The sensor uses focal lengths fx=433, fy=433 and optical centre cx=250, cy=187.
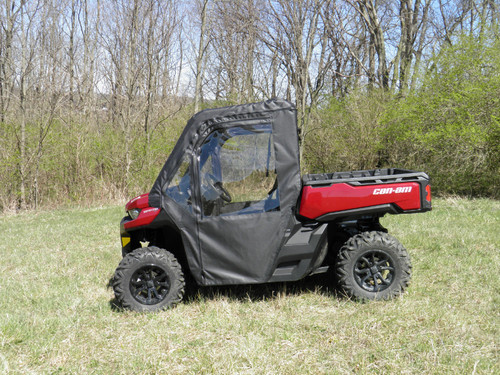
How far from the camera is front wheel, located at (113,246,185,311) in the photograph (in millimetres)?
3863

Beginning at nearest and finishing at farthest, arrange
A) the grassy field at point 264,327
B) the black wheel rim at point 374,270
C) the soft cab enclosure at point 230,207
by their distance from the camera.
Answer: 1. the grassy field at point 264,327
2. the soft cab enclosure at point 230,207
3. the black wheel rim at point 374,270

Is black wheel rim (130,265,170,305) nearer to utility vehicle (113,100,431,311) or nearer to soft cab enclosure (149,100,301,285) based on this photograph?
utility vehicle (113,100,431,311)

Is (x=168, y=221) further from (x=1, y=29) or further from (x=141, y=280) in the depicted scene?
(x=1, y=29)

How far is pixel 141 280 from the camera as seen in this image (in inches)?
155

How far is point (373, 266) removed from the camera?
3908 millimetres

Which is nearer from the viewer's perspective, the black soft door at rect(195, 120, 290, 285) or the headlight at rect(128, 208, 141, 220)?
the black soft door at rect(195, 120, 290, 285)

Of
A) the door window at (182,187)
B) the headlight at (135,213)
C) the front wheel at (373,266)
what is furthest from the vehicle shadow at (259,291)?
the door window at (182,187)

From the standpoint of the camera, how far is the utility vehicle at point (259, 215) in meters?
3.79

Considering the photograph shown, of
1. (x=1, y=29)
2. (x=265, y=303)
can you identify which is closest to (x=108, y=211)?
(x=1, y=29)

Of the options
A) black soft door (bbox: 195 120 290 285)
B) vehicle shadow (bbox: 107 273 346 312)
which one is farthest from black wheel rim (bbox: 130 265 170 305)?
black soft door (bbox: 195 120 290 285)

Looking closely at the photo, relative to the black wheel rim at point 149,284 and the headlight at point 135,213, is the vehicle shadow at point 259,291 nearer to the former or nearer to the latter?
the black wheel rim at point 149,284

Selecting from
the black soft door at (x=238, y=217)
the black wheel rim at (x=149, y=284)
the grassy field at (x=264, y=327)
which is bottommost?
the grassy field at (x=264, y=327)

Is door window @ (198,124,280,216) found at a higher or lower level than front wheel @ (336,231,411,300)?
higher

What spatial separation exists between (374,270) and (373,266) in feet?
0.12
